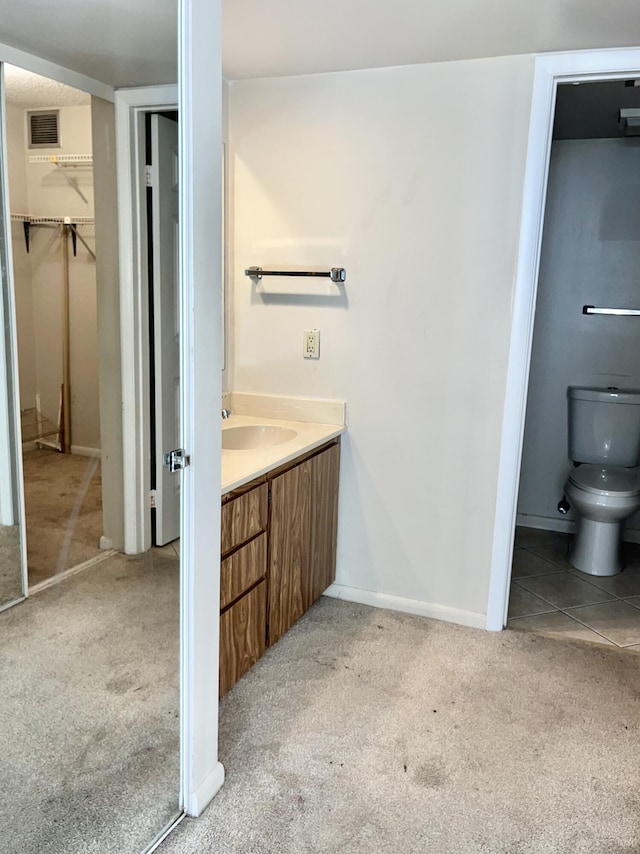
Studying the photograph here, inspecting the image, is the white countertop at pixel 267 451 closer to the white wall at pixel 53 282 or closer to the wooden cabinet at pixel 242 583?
the wooden cabinet at pixel 242 583

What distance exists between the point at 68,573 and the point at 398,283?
171 cm

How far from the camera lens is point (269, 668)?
7.95ft

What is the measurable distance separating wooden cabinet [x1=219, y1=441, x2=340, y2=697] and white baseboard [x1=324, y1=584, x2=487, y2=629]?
0.12 meters

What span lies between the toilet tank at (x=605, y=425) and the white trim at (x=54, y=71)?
2.96 metres

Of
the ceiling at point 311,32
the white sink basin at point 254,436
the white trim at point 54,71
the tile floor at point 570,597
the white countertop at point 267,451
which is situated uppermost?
the ceiling at point 311,32

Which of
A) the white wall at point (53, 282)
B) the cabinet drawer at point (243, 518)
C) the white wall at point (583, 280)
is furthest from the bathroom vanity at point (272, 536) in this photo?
the white wall at point (583, 280)

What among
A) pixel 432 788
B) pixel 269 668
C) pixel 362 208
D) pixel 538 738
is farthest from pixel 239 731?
pixel 362 208

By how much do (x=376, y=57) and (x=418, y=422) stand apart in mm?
1382

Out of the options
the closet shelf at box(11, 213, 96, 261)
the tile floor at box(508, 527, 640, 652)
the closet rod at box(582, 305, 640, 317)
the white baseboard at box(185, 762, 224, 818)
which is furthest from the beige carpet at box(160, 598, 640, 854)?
the closet rod at box(582, 305, 640, 317)

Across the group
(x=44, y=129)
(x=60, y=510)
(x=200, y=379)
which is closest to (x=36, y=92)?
(x=44, y=129)

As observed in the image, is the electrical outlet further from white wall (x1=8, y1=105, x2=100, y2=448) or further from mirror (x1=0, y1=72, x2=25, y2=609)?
mirror (x1=0, y1=72, x2=25, y2=609)

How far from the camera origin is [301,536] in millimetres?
2541

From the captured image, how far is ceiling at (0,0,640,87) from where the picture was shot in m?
1.35

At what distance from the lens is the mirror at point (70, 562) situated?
134 centimetres
